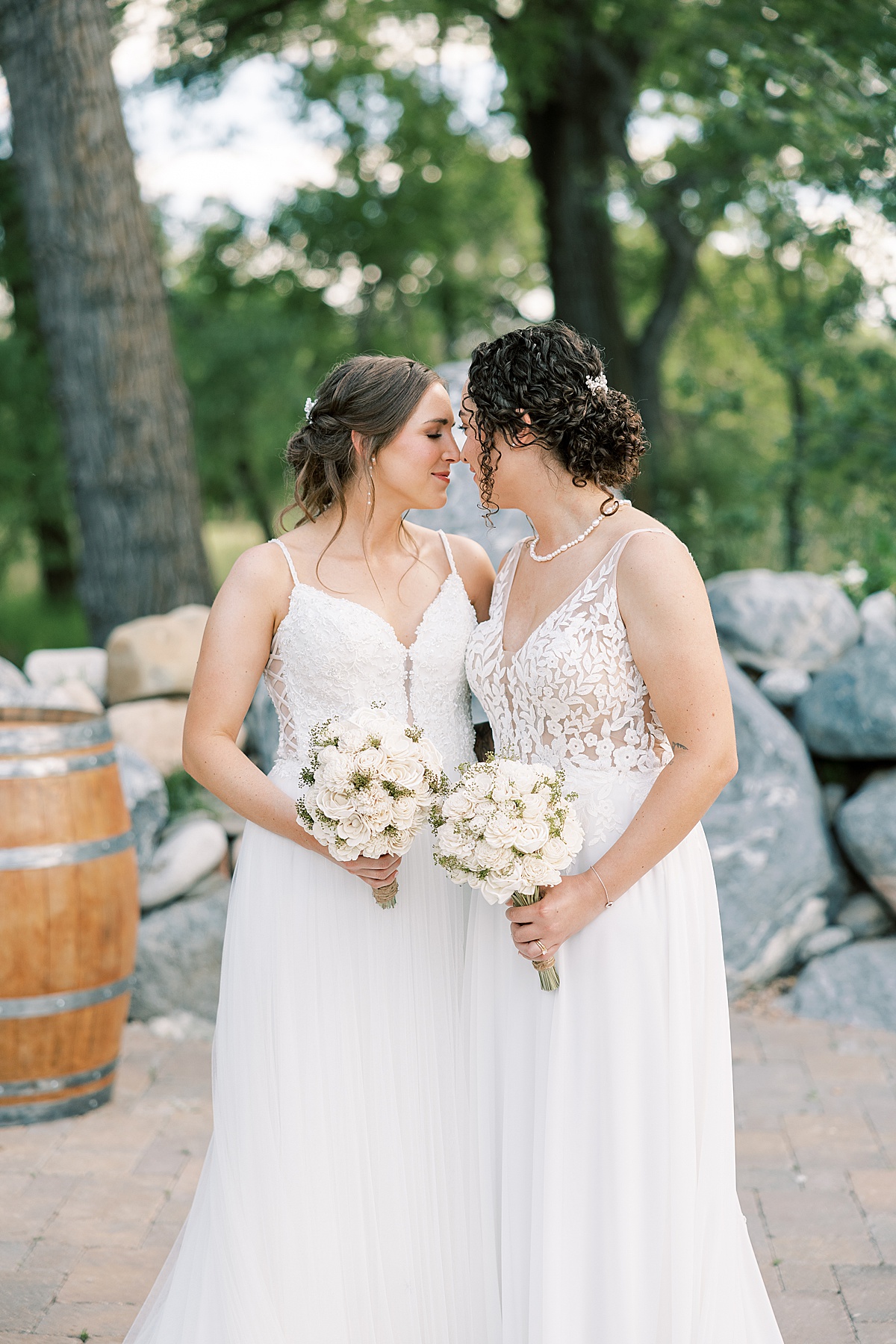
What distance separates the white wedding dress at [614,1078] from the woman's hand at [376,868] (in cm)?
33

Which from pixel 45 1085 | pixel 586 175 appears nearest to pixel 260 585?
pixel 45 1085

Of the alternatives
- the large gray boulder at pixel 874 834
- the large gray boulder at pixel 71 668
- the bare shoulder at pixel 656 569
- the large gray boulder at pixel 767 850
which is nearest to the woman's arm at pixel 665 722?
the bare shoulder at pixel 656 569

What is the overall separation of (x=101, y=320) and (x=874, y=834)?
513 cm

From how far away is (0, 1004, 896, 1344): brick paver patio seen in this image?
3281 millimetres

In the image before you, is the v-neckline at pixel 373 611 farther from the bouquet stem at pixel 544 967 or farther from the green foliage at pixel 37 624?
the green foliage at pixel 37 624

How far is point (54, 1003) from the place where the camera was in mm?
4367

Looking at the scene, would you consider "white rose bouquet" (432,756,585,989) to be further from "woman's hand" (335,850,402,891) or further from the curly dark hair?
the curly dark hair

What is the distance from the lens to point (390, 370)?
9.78 ft

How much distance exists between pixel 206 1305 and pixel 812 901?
12.1 feet

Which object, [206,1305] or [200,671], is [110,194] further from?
[206,1305]

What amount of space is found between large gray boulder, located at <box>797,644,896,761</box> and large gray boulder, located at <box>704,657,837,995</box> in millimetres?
184

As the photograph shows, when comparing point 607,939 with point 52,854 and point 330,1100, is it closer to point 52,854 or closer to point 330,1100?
point 330,1100

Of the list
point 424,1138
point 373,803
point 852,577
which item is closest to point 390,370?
point 373,803

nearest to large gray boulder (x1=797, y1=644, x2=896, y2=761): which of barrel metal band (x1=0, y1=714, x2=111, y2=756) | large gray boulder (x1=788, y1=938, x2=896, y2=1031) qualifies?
large gray boulder (x1=788, y1=938, x2=896, y2=1031)
